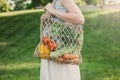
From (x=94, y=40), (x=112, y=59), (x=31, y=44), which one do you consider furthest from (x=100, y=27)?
(x=112, y=59)

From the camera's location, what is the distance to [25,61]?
12219 millimetres

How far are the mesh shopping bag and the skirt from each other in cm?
6

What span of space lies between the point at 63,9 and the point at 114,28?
1264 cm

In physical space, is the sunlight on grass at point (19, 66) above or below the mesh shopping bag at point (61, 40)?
below

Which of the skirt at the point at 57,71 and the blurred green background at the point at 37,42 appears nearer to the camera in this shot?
the skirt at the point at 57,71

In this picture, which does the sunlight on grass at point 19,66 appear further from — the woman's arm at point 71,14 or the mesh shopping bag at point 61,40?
A: the woman's arm at point 71,14

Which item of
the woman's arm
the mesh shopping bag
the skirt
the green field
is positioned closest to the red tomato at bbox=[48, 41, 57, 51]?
the mesh shopping bag

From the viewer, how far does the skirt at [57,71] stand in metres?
4.75

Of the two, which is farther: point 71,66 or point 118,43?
point 118,43

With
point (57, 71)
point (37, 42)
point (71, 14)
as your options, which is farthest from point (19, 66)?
point (71, 14)

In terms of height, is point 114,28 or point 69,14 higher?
point 69,14

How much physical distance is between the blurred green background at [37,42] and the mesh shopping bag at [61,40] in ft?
18.6

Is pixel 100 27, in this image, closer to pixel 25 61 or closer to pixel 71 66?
pixel 25 61

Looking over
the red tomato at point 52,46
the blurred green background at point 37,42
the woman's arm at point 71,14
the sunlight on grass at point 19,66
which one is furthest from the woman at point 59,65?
the sunlight on grass at point 19,66
